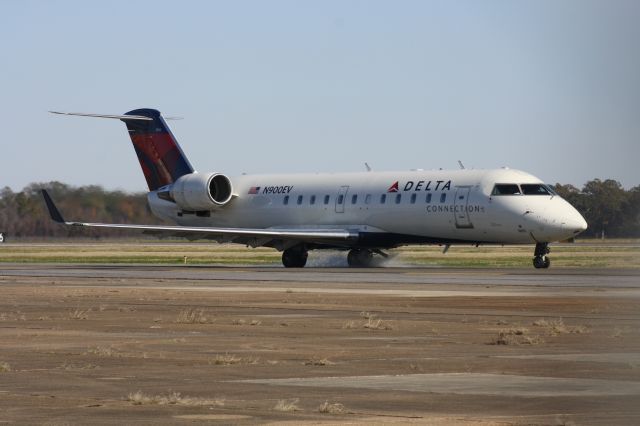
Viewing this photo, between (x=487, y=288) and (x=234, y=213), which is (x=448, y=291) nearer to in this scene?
(x=487, y=288)

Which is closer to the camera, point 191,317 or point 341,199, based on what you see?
point 191,317

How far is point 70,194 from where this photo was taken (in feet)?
272

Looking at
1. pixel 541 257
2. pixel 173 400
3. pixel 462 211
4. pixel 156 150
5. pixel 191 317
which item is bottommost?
pixel 191 317

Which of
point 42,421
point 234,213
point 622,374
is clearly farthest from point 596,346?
point 234,213

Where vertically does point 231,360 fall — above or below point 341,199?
below

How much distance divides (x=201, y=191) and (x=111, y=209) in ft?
72.1

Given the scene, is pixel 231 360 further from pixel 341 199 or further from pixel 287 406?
pixel 341 199

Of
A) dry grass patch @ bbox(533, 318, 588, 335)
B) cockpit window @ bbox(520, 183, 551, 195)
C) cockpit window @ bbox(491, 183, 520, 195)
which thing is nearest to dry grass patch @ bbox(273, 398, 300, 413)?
dry grass patch @ bbox(533, 318, 588, 335)

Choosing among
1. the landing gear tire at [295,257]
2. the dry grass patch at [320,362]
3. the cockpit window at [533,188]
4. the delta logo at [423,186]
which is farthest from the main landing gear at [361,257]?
the dry grass patch at [320,362]

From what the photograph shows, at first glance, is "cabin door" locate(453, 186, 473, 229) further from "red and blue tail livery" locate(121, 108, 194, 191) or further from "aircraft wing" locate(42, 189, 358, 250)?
"red and blue tail livery" locate(121, 108, 194, 191)

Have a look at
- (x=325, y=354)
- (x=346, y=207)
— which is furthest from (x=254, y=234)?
(x=325, y=354)

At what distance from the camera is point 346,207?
57.8 meters

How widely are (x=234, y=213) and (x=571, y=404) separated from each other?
49694 mm

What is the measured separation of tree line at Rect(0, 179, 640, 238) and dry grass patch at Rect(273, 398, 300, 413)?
3494 millimetres
